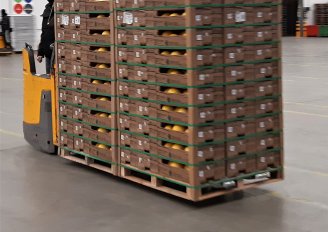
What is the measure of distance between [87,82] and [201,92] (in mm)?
2039

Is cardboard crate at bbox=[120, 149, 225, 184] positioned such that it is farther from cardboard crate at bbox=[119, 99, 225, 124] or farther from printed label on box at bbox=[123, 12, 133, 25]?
printed label on box at bbox=[123, 12, 133, 25]

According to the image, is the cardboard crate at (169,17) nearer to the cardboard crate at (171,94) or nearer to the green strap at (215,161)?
the cardboard crate at (171,94)

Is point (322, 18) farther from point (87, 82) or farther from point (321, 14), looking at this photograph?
point (87, 82)

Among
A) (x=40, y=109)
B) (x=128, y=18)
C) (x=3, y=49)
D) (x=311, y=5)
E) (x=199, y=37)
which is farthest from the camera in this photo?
(x=311, y=5)

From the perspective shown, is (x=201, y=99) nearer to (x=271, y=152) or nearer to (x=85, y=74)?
(x=271, y=152)

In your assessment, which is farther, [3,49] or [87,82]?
[3,49]

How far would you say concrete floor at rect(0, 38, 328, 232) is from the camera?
18.0 feet

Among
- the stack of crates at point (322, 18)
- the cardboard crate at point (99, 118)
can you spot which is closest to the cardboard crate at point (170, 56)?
the cardboard crate at point (99, 118)

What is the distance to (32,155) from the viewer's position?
8484 mm

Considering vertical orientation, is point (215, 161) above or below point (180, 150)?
below

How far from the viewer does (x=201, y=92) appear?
5.77m

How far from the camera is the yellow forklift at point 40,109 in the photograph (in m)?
8.34

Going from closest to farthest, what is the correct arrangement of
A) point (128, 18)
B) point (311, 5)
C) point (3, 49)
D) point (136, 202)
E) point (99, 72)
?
point (136, 202)
point (128, 18)
point (99, 72)
point (3, 49)
point (311, 5)

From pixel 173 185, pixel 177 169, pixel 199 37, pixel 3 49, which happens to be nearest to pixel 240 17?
pixel 199 37
